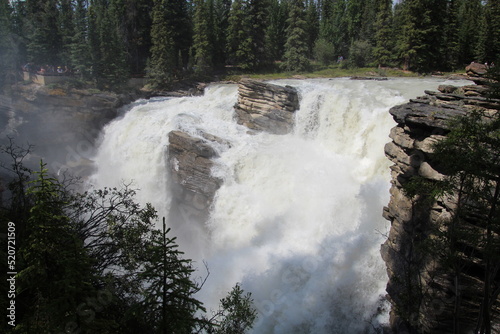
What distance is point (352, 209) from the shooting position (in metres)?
15.1

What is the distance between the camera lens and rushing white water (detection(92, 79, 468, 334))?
1230 cm

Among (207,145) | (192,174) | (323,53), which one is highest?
(323,53)

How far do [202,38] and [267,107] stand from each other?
2154 centimetres

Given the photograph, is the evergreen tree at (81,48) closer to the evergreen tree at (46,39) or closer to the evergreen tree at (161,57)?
the evergreen tree at (46,39)

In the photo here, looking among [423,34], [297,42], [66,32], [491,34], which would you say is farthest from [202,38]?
[491,34]

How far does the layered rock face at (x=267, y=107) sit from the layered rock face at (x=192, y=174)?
3587mm

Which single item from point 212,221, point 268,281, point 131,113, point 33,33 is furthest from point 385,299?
point 33,33

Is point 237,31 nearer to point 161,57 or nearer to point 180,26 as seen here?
point 180,26

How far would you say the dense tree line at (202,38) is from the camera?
109 feet

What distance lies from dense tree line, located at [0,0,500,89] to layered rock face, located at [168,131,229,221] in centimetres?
1712

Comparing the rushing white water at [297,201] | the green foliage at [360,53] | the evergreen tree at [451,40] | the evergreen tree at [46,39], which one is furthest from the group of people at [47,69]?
the evergreen tree at [451,40]

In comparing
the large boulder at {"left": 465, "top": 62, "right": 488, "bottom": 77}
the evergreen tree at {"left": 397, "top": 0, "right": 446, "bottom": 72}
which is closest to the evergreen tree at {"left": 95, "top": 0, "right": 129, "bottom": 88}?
the evergreen tree at {"left": 397, "top": 0, "right": 446, "bottom": 72}

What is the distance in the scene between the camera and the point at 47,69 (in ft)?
117

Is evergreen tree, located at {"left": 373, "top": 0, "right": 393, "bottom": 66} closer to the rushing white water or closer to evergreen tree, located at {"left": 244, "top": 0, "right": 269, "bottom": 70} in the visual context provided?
evergreen tree, located at {"left": 244, "top": 0, "right": 269, "bottom": 70}
